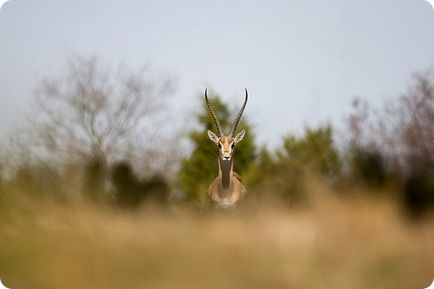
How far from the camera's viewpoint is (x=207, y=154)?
13695 millimetres

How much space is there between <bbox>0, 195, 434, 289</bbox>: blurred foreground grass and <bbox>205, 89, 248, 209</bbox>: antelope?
9.88 ft

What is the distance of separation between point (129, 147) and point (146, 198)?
5.38ft

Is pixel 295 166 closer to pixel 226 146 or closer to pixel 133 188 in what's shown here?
pixel 226 146

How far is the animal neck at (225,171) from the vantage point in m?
11.0

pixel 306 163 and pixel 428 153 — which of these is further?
pixel 306 163

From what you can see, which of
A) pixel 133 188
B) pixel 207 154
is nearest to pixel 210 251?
pixel 133 188

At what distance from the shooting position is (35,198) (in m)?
7.19

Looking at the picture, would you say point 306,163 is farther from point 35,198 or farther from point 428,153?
point 35,198

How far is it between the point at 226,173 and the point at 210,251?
3991 millimetres

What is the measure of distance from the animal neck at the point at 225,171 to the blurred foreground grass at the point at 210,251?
137 inches

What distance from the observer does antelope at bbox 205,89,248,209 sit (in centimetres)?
1045

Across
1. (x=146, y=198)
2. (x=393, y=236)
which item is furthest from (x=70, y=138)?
(x=393, y=236)

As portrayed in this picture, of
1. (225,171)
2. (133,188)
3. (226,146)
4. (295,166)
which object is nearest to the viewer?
(133,188)

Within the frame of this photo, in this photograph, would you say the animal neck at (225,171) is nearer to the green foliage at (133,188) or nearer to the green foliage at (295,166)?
the green foliage at (295,166)
